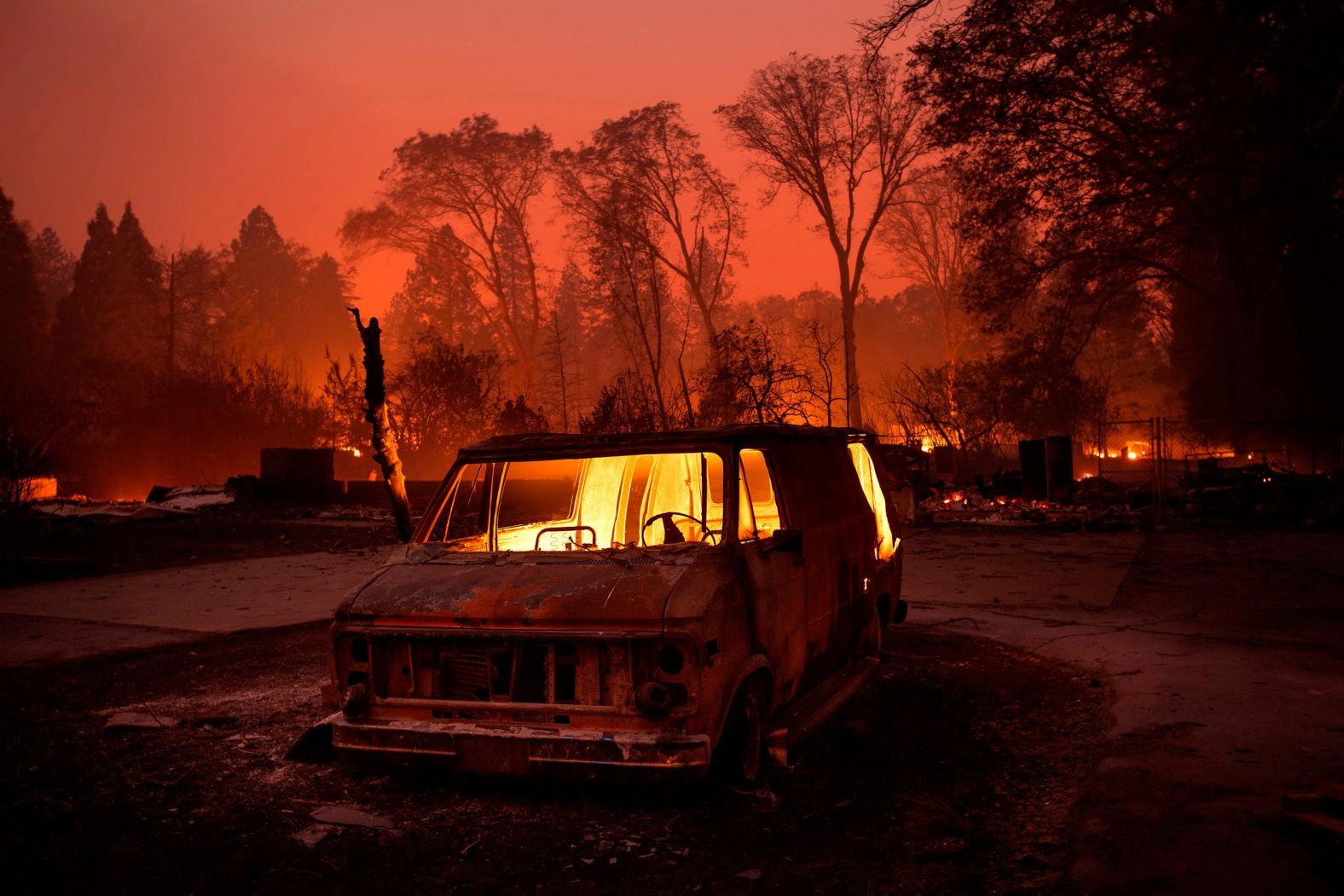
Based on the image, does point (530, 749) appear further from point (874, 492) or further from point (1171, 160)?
point (1171, 160)

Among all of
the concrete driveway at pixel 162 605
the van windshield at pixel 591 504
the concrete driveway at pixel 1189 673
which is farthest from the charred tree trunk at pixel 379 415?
the concrete driveway at pixel 1189 673

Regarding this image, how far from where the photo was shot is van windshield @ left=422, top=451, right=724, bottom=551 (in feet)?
18.3

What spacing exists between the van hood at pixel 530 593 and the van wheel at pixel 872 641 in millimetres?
2595

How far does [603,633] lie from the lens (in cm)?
410

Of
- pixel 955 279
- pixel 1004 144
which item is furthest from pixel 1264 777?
pixel 955 279

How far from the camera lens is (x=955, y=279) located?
1827 inches

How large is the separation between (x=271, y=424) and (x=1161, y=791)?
36822 millimetres

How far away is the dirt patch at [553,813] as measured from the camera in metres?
3.72

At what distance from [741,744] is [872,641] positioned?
2545 millimetres

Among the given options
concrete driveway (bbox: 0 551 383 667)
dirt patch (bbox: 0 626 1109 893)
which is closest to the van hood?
dirt patch (bbox: 0 626 1109 893)

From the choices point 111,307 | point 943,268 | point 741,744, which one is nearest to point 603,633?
point 741,744

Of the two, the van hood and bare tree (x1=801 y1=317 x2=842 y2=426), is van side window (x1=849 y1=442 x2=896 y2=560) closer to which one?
bare tree (x1=801 y1=317 x2=842 y2=426)

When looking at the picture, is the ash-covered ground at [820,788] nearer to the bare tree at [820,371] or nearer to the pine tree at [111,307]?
the bare tree at [820,371]

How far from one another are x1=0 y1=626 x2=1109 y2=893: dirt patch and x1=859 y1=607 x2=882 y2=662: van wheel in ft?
1.27
